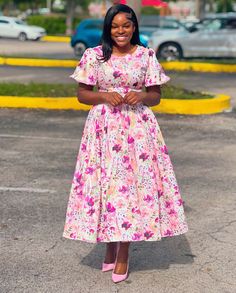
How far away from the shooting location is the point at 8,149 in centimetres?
887

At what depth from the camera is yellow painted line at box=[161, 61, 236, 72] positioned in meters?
20.5

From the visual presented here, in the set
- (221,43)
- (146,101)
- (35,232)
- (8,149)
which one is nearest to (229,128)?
(8,149)

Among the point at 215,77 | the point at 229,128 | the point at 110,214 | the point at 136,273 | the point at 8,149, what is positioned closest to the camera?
the point at 110,214

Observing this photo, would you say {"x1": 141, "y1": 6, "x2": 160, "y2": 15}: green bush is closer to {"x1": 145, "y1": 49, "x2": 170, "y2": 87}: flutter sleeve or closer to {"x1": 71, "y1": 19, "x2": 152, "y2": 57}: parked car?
{"x1": 71, "y1": 19, "x2": 152, "y2": 57}: parked car

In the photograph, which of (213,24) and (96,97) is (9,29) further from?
(96,97)

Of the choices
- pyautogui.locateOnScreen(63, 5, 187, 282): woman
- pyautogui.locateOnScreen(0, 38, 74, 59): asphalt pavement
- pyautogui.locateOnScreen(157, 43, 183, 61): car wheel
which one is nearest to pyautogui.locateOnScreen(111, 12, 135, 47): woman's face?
pyautogui.locateOnScreen(63, 5, 187, 282): woman

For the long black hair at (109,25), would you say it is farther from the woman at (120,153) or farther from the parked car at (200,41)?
the parked car at (200,41)

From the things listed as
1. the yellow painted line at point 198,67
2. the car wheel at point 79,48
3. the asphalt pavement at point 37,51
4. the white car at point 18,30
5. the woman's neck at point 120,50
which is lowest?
the white car at point 18,30

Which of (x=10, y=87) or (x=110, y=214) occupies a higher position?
(x=110, y=214)

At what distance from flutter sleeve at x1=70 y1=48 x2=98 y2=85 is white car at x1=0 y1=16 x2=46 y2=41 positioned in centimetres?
3936

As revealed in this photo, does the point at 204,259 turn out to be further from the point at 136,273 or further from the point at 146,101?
the point at 146,101

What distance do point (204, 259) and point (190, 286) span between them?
557 millimetres

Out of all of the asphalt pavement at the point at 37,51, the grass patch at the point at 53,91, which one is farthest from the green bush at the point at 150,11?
the grass patch at the point at 53,91

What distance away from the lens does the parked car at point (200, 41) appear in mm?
23369
